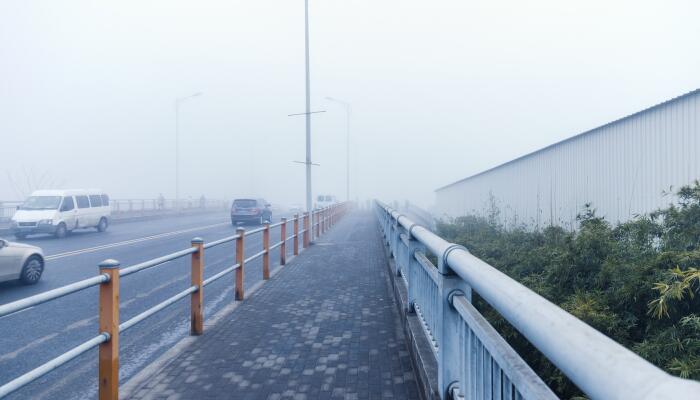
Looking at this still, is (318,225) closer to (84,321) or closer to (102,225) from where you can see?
(102,225)

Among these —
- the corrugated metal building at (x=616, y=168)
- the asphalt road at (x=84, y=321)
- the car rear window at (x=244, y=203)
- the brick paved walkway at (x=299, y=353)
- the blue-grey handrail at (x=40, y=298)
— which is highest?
the corrugated metal building at (x=616, y=168)

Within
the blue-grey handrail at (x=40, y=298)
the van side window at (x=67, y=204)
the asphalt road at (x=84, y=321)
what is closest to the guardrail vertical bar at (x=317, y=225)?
A: the asphalt road at (x=84, y=321)

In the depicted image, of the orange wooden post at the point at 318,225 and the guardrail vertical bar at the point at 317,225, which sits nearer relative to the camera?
the guardrail vertical bar at the point at 317,225

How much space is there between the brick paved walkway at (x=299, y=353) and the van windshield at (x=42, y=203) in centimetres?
1751

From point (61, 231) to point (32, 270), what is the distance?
13.2 meters

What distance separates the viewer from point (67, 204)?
77.0 ft

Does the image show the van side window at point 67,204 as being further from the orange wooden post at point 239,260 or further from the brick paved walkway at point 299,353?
the orange wooden post at point 239,260

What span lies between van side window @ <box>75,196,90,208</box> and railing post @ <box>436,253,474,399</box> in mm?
24599

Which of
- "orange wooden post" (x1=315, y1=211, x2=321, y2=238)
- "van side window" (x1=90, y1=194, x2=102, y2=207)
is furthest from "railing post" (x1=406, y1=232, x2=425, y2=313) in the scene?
"van side window" (x1=90, y1=194, x2=102, y2=207)

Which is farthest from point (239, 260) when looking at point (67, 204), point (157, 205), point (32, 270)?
point (157, 205)

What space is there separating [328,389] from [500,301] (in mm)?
3075

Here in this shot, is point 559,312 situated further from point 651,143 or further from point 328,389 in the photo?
point 651,143

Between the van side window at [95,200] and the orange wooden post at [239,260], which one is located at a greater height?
the van side window at [95,200]

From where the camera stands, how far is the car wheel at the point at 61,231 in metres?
22.5
